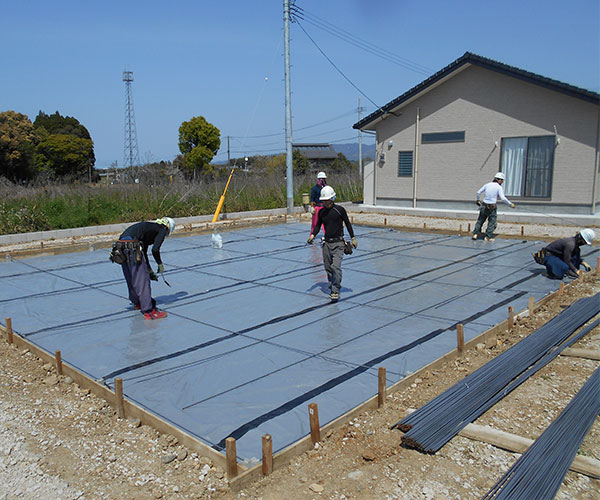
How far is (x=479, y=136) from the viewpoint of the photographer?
14.6 meters

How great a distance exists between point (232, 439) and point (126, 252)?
3340mm

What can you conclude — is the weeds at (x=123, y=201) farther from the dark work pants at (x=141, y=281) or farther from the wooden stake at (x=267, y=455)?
the wooden stake at (x=267, y=455)

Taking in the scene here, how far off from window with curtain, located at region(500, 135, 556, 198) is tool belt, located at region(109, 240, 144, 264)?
1137 cm

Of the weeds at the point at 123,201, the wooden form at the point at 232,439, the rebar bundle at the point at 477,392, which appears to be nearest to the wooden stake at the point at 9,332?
the wooden form at the point at 232,439

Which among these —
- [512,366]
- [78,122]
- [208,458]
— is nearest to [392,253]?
[512,366]

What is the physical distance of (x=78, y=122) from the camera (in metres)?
33.9

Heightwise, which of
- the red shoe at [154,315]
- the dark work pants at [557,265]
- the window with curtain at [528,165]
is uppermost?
the window with curtain at [528,165]

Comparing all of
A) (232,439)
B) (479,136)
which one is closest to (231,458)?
(232,439)

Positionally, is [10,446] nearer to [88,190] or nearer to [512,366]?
[512,366]

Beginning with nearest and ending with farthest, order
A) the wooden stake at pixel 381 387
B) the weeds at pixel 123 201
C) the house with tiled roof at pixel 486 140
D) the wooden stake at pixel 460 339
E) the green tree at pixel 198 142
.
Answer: the wooden stake at pixel 381 387 < the wooden stake at pixel 460 339 < the weeds at pixel 123 201 < the house with tiled roof at pixel 486 140 < the green tree at pixel 198 142

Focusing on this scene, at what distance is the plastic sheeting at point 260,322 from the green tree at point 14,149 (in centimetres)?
1688

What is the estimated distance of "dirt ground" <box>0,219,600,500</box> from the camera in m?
2.90

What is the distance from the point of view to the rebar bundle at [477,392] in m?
3.31

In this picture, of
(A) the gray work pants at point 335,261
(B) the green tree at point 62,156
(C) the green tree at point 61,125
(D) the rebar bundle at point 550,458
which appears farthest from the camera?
(C) the green tree at point 61,125
